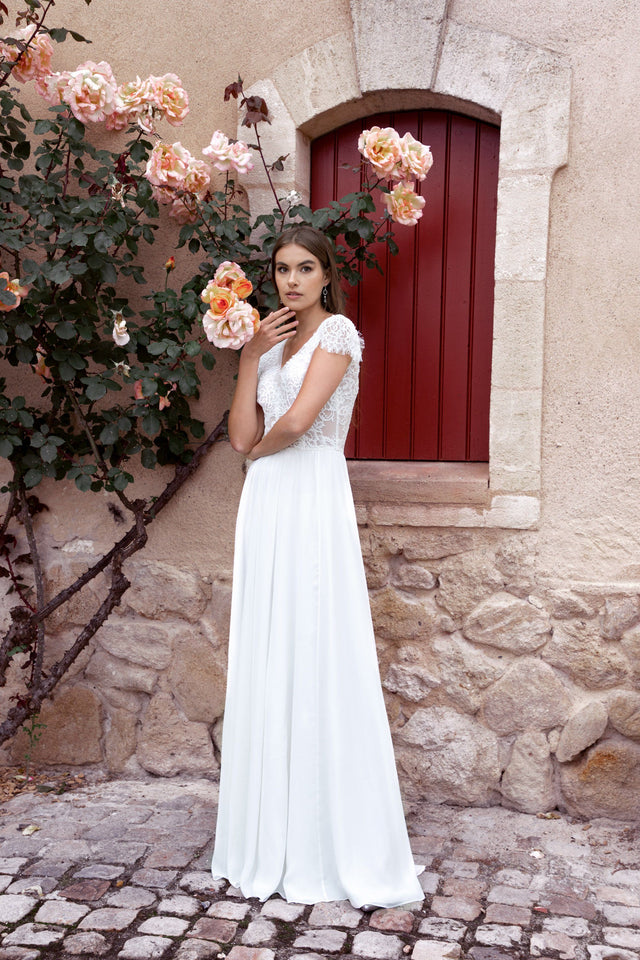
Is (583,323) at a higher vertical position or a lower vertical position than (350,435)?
higher

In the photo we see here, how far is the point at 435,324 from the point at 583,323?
1.96 feet

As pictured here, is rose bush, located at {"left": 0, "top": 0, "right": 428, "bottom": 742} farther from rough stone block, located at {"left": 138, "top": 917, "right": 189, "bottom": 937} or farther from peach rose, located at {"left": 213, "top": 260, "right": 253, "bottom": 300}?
rough stone block, located at {"left": 138, "top": 917, "right": 189, "bottom": 937}

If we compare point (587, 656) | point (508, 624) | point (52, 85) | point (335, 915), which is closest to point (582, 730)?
point (587, 656)

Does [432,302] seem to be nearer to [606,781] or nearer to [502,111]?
[502,111]

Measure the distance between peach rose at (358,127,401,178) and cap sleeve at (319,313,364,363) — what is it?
71cm

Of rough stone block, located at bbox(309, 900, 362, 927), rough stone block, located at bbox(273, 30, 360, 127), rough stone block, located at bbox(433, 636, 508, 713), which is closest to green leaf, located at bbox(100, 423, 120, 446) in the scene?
rough stone block, located at bbox(273, 30, 360, 127)

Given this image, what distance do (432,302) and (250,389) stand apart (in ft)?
3.21

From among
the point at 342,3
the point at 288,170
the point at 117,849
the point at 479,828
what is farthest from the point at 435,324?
the point at 117,849

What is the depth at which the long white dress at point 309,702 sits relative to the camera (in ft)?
9.00

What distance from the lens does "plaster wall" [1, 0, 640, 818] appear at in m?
3.18

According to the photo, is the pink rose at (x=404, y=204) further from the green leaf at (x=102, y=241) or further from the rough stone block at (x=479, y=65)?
the green leaf at (x=102, y=241)

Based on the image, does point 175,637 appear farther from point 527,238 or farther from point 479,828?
point 527,238

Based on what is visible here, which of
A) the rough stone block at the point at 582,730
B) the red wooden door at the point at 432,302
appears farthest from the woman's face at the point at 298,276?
the rough stone block at the point at 582,730

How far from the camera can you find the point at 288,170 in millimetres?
3480
